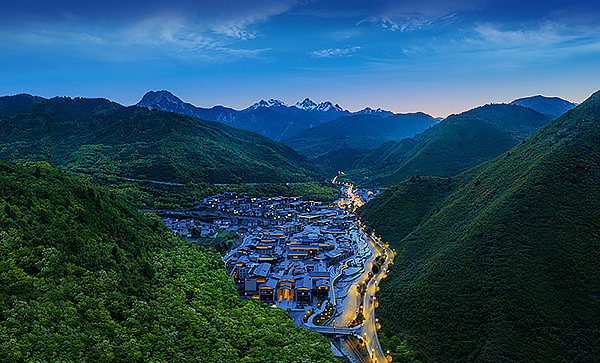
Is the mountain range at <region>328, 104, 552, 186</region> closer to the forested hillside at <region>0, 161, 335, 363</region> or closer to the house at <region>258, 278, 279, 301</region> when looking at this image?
the house at <region>258, 278, 279, 301</region>

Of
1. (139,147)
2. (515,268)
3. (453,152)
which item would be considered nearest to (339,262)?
(515,268)

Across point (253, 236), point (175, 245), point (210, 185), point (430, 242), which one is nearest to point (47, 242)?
point (175, 245)

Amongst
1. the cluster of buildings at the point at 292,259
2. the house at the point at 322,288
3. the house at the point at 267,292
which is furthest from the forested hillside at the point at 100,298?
the house at the point at 322,288

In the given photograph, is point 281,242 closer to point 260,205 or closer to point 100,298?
point 260,205

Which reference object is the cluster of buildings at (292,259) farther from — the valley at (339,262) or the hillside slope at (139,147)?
the hillside slope at (139,147)

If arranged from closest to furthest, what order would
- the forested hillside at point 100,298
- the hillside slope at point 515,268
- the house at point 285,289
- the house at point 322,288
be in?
the forested hillside at point 100,298, the hillside slope at point 515,268, the house at point 285,289, the house at point 322,288

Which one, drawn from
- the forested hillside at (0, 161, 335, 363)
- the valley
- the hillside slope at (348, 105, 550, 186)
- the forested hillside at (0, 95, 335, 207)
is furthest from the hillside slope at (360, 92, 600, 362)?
the hillside slope at (348, 105, 550, 186)
